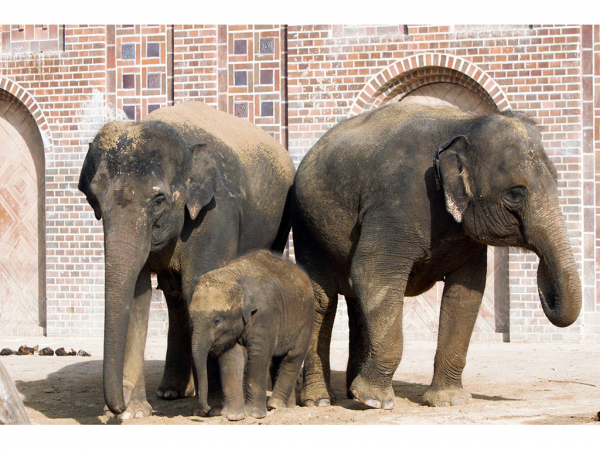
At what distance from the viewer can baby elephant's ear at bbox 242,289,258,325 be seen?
4.93 meters

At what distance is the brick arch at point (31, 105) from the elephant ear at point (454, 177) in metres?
7.57

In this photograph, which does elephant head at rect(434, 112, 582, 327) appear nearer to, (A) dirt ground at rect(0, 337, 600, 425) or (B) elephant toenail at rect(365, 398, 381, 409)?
(A) dirt ground at rect(0, 337, 600, 425)

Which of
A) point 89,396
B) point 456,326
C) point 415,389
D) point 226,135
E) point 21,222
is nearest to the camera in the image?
point 456,326

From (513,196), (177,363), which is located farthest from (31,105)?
(513,196)

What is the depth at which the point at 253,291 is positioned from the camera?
512 centimetres

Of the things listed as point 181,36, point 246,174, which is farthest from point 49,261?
point 246,174

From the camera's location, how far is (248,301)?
496 cm

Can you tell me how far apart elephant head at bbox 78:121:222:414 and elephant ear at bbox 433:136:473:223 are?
1.57m

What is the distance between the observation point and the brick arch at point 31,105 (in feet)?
36.7

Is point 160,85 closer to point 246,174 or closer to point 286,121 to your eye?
point 286,121

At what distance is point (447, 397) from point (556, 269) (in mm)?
1390

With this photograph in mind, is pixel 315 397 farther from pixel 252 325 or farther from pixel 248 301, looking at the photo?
pixel 248 301

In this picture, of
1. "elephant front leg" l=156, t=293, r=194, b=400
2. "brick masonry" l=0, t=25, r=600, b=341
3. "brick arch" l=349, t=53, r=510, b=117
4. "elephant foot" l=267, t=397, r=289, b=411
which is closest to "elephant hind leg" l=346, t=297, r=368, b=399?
"elephant foot" l=267, t=397, r=289, b=411

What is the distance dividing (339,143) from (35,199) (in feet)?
22.8
